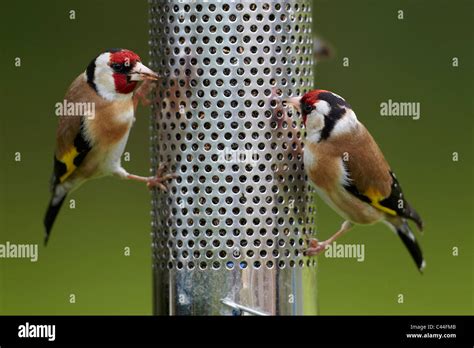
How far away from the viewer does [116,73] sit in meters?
5.45

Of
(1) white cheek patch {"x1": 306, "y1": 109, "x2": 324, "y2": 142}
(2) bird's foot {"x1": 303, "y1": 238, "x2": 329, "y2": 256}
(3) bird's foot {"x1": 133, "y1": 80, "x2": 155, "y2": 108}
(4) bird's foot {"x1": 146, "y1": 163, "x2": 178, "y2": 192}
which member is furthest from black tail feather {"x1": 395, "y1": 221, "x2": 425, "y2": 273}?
(3) bird's foot {"x1": 133, "y1": 80, "x2": 155, "y2": 108}

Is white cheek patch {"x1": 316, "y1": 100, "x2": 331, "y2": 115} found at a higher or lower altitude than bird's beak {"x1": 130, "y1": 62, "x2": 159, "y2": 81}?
lower

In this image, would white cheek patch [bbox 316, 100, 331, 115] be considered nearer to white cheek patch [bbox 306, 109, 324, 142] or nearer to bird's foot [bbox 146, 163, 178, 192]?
white cheek patch [bbox 306, 109, 324, 142]

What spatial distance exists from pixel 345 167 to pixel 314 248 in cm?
42

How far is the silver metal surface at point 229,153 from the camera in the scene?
5.26 m

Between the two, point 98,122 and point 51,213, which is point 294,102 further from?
point 51,213

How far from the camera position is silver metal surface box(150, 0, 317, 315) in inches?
207

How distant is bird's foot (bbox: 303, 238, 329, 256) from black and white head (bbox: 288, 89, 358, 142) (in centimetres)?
45

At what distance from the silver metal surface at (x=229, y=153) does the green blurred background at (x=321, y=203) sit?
395 centimetres

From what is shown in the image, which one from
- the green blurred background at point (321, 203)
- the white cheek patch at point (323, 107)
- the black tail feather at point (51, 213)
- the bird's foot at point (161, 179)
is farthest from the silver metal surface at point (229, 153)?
the green blurred background at point (321, 203)

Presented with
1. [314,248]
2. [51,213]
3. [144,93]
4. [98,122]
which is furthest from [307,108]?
[51,213]
